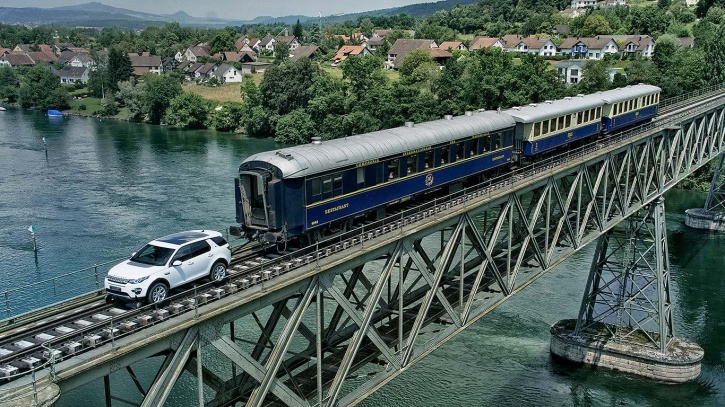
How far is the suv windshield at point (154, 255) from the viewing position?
1866 centimetres

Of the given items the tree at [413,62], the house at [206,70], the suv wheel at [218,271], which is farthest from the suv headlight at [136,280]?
the house at [206,70]

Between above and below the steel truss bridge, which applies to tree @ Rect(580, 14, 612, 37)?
above

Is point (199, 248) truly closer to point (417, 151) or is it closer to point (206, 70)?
point (417, 151)

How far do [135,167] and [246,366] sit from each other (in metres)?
75.4

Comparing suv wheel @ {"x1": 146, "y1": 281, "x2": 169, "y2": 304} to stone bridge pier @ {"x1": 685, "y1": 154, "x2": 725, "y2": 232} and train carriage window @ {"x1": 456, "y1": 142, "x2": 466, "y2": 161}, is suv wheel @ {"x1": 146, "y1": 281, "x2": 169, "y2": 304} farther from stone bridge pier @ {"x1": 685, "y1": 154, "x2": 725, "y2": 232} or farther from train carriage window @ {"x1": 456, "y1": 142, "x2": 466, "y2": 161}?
stone bridge pier @ {"x1": 685, "y1": 154, "x2": 725, "y2": 232}

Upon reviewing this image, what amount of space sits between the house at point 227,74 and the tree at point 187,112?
30491 millimetres

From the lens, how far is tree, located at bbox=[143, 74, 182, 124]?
437ft

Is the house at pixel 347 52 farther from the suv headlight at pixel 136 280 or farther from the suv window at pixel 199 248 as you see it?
the suv headlight at pixel 136 280

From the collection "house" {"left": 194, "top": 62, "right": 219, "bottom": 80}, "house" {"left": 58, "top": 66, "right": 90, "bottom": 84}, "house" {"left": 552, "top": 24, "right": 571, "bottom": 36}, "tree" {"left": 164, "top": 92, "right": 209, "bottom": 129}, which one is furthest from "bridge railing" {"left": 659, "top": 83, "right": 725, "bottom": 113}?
"house" {"left": 58, "top": 66, "right": 90, "bottom": 84}

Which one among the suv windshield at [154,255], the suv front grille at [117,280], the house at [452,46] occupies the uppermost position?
the house at [452,46]

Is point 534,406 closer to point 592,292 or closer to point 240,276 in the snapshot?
point 592,292

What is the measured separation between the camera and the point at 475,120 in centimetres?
3288

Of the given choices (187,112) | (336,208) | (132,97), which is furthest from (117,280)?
(132,97)

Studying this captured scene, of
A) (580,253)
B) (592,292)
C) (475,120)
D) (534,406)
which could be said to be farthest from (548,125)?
(580,253)
